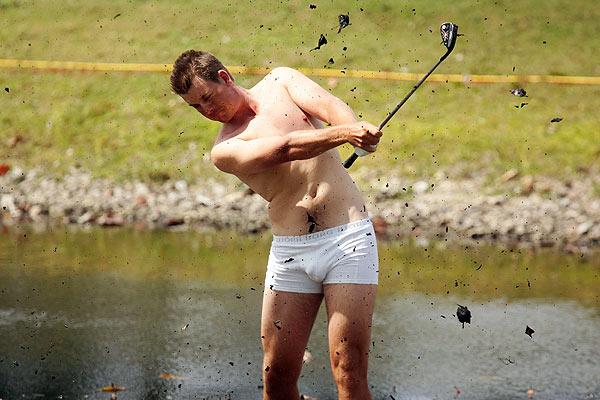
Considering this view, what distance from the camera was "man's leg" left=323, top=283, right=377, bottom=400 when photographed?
17.7 feet

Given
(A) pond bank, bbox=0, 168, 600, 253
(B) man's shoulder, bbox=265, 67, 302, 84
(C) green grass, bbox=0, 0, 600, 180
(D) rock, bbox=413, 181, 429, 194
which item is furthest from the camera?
(C) green grass, bbox=0, 0, 600, 180

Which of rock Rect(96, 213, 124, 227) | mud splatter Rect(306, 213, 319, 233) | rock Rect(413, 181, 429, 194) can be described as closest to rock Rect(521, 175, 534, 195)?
rock Rect(413, 181, 429, 194)

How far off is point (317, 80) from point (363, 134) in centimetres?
1129

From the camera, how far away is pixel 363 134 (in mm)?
5105

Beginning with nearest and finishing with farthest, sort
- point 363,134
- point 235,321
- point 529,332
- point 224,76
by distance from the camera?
point 363,134 < point 224,76 < point 529,332 < point 235,321

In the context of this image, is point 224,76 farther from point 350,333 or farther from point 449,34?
point 350,333

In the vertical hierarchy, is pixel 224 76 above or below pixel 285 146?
above

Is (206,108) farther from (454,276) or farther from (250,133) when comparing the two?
(454,276)

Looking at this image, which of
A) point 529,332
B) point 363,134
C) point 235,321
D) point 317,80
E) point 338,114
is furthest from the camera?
point 317,80

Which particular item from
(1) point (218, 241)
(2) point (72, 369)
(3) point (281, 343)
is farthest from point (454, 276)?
(3) point (281, 343)

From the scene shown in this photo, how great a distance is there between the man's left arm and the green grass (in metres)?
8.41

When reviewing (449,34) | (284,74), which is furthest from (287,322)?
(449,34)

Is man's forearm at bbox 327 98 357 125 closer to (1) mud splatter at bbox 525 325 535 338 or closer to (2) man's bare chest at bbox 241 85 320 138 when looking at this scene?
(2) man's bare chest at bbox 241 85 320 138

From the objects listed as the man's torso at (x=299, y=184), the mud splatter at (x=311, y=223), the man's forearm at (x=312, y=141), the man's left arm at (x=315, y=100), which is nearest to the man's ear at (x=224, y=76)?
the man's torso at (x=299, y=184)
